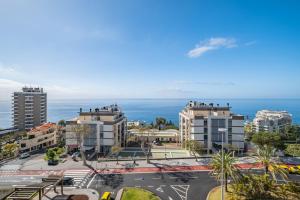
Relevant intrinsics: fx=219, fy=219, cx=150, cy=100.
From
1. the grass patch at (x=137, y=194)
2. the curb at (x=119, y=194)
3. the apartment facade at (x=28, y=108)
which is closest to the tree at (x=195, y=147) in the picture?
the grass patch at (x=137, y=194)

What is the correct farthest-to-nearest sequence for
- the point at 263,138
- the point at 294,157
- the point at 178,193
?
the point at 263,138 < the point at 294,157 < the point at 178,193

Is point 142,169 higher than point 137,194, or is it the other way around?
point 137,194

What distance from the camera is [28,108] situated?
132 meters

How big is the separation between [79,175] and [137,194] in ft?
56.0

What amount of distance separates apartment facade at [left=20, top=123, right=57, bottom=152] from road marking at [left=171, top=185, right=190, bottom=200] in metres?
→ 56.1

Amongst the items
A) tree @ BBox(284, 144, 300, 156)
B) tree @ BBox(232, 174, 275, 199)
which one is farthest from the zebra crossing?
tree @ BBox(284, 144, 300, 156)

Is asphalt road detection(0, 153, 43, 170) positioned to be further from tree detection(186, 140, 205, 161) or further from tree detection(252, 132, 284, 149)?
tree detection(252, 132, 284, 149)

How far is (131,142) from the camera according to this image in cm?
8362

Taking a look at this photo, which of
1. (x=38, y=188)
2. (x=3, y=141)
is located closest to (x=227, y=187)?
(x=38, y=188)

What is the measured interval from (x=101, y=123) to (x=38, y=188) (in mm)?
37088

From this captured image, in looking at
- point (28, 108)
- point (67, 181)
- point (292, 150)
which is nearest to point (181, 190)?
point (67, 181)

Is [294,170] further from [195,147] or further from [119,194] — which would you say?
[119,194]

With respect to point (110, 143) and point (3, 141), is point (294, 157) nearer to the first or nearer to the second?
point (110, 143)

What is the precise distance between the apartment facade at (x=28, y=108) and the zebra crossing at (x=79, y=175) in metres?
96.6
